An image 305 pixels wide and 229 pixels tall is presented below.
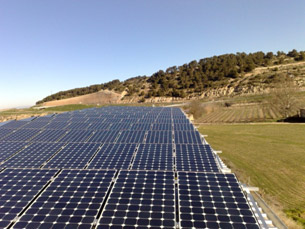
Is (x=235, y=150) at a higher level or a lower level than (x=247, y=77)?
lower

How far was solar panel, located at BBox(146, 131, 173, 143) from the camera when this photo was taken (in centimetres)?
2125

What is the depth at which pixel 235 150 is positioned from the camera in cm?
3406

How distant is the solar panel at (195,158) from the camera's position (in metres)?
13.8

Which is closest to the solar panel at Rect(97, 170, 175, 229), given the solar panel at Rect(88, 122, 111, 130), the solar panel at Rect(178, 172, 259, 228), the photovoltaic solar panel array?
the photovoltaic solar panel array

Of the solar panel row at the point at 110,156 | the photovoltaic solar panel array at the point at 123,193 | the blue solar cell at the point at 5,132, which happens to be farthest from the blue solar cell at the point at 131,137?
the blue solar cell at the point at 5,132

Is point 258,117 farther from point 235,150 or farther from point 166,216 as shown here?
point 166,216

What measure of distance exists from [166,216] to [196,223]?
4.16 ft

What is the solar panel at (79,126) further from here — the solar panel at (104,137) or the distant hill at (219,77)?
the distant hill at (219,77)

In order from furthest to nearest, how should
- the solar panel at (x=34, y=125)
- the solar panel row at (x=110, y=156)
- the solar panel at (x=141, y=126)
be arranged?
the solar panel at (x=34, y=125)
the solar panel at (x=141, y=126)
the solar panel row at (x=110, y=156)

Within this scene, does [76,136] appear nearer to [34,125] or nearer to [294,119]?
[34,125]

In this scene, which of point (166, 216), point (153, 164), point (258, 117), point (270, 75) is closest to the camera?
point (166, 216)

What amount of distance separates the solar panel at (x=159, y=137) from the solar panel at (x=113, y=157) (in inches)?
Answer: 128

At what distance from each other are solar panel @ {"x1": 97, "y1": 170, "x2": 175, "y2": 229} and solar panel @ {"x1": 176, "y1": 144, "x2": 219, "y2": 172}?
3.69 m

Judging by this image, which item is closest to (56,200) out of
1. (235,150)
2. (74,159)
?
(74,159)
